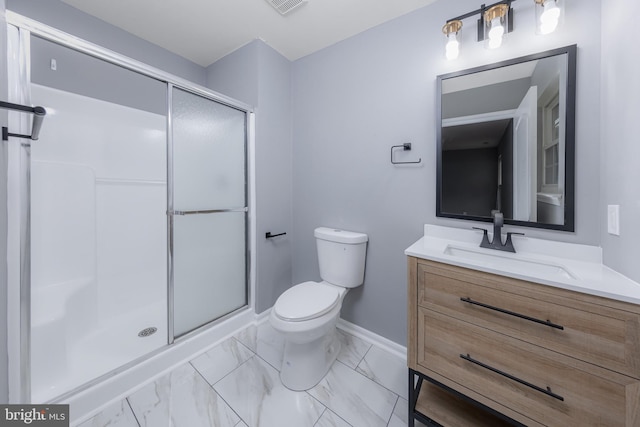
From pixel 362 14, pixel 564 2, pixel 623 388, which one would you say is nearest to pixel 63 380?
pixel 623 388

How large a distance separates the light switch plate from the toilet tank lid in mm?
1145

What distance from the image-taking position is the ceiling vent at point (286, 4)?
146 cm

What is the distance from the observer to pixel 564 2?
3.57 feet

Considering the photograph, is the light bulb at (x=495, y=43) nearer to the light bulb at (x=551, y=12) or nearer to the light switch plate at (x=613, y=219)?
the light bulb at (x=551, y=12)

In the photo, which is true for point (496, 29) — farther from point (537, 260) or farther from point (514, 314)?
point (514, 314)

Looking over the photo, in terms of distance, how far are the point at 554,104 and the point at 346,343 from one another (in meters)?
1.87

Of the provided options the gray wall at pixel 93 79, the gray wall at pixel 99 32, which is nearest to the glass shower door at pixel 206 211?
the gray wall at pixel 93 79

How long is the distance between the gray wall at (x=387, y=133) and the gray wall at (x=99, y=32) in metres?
1.08

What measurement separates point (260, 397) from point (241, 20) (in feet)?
7.96

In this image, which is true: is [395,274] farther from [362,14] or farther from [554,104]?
[362,14]

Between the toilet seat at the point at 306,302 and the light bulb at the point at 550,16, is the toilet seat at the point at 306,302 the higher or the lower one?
the lower one

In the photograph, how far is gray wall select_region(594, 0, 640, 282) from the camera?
816 mm

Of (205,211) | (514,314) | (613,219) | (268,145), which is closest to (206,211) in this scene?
(205,211)

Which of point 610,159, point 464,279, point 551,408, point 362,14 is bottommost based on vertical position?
point 551,408
